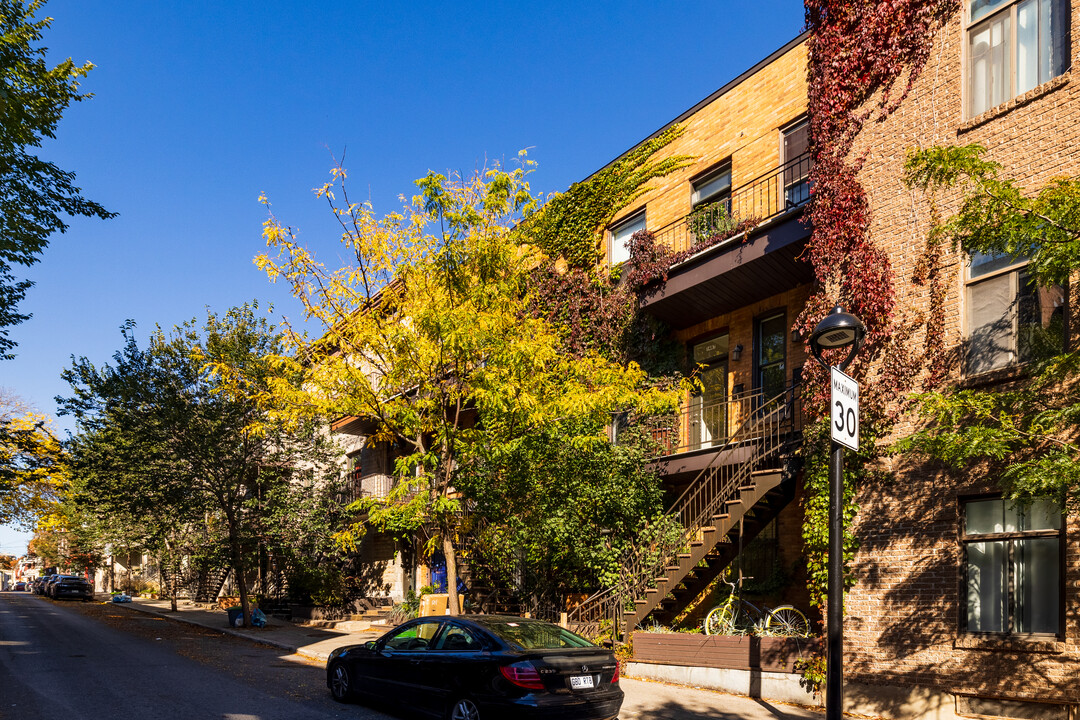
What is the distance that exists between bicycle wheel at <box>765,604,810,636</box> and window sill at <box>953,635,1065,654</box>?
2.45 m

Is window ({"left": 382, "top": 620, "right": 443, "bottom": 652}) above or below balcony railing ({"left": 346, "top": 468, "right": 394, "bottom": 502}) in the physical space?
below

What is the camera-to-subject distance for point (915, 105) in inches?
472

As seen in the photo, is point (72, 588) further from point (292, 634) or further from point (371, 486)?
point (292, 634)

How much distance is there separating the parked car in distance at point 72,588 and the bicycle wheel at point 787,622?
43.5m

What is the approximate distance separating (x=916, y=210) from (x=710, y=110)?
23.2 feet

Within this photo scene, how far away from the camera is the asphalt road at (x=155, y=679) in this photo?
10094 millimetres

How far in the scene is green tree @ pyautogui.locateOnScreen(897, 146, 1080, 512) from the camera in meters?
7.32

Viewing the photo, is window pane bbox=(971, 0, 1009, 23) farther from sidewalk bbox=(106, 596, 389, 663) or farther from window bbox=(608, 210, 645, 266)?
sidewalk bbox=(106, 596, 389, 663)

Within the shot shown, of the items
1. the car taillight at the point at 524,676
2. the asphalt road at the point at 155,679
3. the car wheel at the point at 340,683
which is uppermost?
the car taillight at the point at 524,676

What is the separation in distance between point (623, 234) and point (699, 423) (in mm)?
5451

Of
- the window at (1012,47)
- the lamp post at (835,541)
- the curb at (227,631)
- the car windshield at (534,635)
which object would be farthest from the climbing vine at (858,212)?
the curb at (227,631)

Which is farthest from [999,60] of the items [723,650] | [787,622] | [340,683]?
[340,683]

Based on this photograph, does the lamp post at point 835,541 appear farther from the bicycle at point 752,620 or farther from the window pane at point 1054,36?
the window pane at point 1054,36

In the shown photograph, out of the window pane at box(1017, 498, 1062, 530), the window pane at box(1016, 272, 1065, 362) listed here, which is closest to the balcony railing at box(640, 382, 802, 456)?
the window pane at box(1016, 272, 1065, 362)
